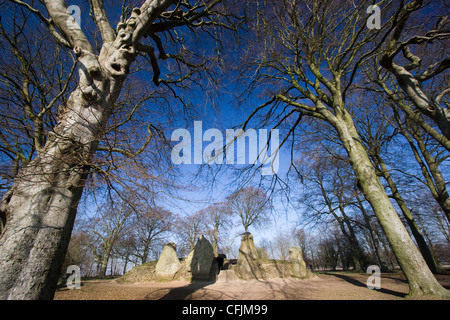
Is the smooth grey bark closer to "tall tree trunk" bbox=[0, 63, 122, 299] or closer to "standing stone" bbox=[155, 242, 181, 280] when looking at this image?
"tall tree trunk" bbox=[0, 63, 122, 299]

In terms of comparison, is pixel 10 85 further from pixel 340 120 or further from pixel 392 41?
pixel 392 41

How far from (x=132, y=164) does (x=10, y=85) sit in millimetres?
6958

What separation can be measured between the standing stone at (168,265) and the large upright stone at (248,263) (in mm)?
3762

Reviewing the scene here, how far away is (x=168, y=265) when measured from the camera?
11.0m

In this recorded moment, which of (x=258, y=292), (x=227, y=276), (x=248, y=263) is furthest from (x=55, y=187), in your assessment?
(x=248, y=263)

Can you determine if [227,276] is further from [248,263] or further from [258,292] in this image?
[258,292]

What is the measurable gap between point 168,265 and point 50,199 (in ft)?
35.3

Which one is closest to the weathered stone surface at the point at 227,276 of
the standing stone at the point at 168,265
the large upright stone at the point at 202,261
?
the large upright stone at the point at 202,261

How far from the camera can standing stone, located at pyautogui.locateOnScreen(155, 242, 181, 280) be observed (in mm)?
10641

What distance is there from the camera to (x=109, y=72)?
2920mm

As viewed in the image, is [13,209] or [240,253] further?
[240,253]

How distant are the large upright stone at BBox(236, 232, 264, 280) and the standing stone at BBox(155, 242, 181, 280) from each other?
376 centimetres

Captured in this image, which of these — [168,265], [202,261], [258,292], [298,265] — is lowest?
[258,292]
